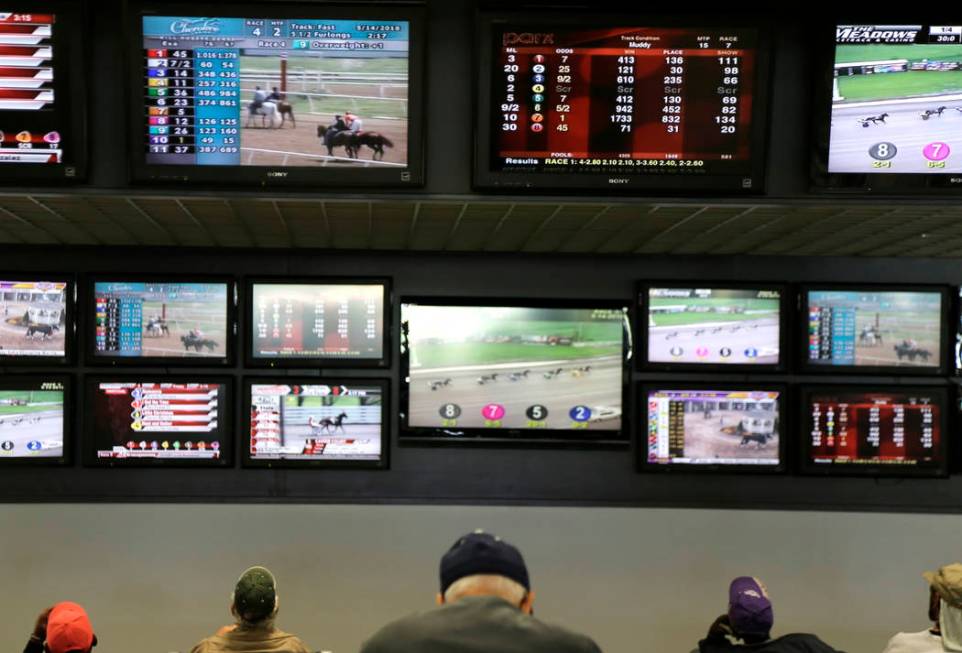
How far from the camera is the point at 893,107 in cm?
240

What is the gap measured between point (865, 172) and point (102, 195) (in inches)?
96.6

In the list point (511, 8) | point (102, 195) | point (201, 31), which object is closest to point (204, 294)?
point (102, 195)

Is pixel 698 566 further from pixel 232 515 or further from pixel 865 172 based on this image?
pixel 232 515

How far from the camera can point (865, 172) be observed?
7.96ft

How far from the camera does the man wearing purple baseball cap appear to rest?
84.5 inches

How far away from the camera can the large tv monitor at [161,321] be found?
326 cm

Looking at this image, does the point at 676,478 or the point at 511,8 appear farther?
the point at 676,478

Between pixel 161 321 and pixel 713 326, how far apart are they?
96.0 inches

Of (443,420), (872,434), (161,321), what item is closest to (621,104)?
(443,420)

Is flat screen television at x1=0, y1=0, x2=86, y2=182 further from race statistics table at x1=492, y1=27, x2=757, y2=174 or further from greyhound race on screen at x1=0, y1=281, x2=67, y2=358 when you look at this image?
race statistics table at x1=492, y1=27, x2=757, y2=174

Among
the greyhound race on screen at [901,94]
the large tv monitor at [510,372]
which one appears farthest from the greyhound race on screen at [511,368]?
the greyhound race on screen at [901,94]

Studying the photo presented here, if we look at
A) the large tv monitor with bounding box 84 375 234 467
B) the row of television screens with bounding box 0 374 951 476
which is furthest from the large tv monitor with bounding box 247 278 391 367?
the large tv monitor with bounding box 84 375 234 467

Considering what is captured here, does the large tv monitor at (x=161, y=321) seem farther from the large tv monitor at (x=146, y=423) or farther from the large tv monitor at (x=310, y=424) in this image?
the large tv monitor at (x=310, y=424)

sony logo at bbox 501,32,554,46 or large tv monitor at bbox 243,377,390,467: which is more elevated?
sony logo at bbox 501,32,554,46
